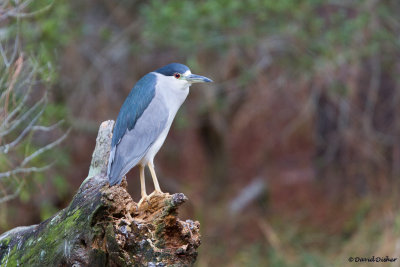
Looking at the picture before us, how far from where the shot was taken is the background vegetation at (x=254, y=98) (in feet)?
22.3

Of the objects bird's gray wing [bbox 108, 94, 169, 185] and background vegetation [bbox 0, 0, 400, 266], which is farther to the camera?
background vegetation [bbox 0, 0, 400, 266]

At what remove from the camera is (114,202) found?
3148 mm

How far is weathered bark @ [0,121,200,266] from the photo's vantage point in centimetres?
307

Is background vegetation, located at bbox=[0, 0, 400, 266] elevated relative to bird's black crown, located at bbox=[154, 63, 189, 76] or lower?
elevated

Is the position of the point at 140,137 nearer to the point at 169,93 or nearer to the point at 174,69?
the point at 169,93

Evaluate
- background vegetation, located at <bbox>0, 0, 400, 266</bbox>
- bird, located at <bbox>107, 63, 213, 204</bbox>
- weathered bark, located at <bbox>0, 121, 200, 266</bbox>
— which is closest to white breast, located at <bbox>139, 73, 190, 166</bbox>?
bird, located at <bbox>107, 63, 213, 204</bbox>

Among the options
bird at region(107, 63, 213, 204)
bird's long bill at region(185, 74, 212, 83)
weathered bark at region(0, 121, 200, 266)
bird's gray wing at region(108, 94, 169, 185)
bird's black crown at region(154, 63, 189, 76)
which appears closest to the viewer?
weathered bark at region(0, 121, 200, 266)

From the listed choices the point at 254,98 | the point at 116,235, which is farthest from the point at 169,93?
the point at 254,98

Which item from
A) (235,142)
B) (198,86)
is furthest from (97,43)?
(235,142)

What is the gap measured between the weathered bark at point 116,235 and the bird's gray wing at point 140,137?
0.46 metres

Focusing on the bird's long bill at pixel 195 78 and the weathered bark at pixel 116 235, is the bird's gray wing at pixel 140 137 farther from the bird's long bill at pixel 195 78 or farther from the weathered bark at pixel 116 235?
the weathered bark at pixel 116 235

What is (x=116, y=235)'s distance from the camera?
9.94 feet

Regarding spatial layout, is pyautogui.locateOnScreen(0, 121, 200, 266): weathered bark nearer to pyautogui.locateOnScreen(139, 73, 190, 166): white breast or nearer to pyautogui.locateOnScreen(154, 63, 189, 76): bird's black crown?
pyautogui.locateOnScreen(139, 73, 190, 166): white breast

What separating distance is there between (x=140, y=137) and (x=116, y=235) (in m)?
1.27
